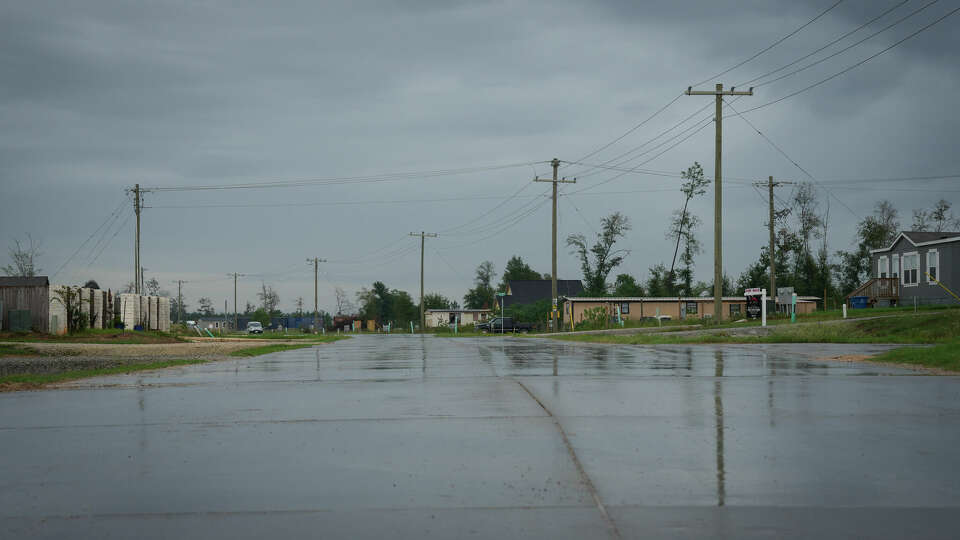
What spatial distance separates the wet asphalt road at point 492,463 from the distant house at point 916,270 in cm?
4227

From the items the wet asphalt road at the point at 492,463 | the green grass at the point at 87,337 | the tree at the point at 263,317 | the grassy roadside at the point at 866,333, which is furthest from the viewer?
the tree at the point at 263,317

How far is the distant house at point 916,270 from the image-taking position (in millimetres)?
46469

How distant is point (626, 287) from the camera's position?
9125cm

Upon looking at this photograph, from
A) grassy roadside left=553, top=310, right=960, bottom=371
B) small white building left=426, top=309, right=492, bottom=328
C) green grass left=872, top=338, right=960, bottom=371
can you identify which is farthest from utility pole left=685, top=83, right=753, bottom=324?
small white building left=426, top=309, right=492, bottom=328

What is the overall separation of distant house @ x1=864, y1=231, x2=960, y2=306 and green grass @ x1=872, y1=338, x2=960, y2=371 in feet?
111

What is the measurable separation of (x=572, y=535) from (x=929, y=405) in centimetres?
626

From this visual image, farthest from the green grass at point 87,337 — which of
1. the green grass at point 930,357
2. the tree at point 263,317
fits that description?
the tree at point 263,317

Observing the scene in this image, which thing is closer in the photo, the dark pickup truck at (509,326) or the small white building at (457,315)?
the dark pickup truck at (509,326)

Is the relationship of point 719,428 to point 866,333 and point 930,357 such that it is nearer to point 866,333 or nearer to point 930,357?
point 930,357

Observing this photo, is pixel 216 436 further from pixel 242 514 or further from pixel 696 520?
pixel 696 520

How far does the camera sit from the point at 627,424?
733 centimetres

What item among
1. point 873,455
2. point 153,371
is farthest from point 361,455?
point 153,371

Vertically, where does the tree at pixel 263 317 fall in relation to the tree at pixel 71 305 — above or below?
below

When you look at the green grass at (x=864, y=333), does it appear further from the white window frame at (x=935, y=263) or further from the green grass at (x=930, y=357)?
the white window frame at (x=935, y=263)
